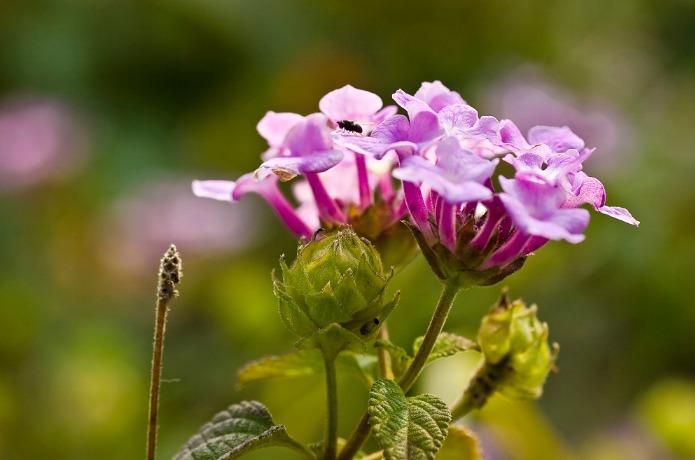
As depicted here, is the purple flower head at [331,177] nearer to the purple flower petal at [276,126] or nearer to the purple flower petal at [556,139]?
the purple flower petal at [276,126]

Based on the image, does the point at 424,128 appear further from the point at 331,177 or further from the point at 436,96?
the point at 331,177

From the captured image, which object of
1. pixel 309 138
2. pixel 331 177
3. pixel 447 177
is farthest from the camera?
pixel 331 177

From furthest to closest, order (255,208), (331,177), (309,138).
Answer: (255,208), (331,177), (309,138)

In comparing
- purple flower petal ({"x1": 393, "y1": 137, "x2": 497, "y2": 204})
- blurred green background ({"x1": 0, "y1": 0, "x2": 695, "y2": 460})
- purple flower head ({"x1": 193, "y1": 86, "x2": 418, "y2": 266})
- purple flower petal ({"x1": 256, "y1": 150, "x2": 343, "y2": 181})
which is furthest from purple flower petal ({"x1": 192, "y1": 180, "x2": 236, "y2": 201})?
blurred green background ({"x1": 0, "y1": 0, "x2": 695, "y2": 460})

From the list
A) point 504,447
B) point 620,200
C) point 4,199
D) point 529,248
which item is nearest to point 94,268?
point 4,199

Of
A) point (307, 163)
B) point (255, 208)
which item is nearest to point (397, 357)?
point (307, 163)

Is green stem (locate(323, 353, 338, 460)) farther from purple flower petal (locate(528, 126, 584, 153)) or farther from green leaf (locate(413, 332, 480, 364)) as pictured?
purple flower petal (locate(528, 126, 584, 153))

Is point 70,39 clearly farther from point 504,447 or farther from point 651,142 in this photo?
point 504,447
